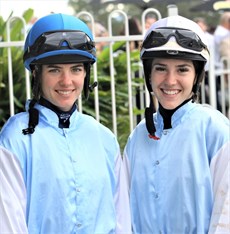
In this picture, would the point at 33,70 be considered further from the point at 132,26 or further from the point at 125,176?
the point at 132,26

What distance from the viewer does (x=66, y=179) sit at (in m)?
3.86

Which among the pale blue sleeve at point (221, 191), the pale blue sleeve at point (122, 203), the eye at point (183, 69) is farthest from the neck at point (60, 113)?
the pale blue sleeve at point (221, 191)

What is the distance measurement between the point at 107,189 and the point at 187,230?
0.55m

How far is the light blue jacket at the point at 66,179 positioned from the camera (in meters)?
3.80

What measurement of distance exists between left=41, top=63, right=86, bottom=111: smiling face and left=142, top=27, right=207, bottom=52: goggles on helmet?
492mm

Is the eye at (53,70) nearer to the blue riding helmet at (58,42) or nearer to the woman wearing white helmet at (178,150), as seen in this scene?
the blue riding helmet at (58,42)

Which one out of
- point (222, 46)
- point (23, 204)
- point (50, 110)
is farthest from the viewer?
point (222, 46)

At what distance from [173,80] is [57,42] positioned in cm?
77

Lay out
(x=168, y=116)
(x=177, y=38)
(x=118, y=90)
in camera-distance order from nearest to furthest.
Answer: (x=177, y=38) < (x=168, y=116) < (x=118, y=90)

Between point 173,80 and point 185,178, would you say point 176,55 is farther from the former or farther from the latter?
point 185,178

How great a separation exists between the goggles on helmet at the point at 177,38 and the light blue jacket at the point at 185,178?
395 millimetres

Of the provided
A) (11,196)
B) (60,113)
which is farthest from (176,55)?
(11,196)

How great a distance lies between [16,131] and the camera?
12.7 feet

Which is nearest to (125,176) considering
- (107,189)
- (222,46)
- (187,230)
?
(107,189)
